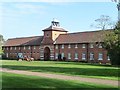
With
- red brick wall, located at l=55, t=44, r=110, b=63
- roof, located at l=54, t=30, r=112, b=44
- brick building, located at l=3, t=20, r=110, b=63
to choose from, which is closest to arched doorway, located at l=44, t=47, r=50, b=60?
brick building, located at l=3, t=20, r=110, b=63

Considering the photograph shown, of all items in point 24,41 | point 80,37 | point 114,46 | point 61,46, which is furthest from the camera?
point 24,41

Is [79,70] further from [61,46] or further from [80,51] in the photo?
[61,46]

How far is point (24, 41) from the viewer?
346 ft

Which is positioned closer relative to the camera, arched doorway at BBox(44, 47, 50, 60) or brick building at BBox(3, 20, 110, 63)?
brick building at BBox(3, 20, 110, 63)

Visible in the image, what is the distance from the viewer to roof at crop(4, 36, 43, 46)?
324 feet

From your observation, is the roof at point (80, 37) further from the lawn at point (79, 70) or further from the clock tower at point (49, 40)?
the lawn at point (79, 70)

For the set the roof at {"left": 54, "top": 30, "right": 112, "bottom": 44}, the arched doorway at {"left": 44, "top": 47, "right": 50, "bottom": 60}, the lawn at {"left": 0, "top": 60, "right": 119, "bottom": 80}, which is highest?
the roof at {"left": 54, "top": 30, "right": 112, "bottom": 44}

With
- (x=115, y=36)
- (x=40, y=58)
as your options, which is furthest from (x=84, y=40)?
(x=115, y=36)

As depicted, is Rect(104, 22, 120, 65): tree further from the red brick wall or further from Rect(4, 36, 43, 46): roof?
Rect(4, 36, 43, 46): roof

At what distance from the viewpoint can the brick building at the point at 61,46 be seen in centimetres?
7662

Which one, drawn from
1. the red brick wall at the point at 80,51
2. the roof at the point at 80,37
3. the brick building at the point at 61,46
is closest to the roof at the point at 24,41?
the brick building at the point at 61,46

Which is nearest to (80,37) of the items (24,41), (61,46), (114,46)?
(61,46)

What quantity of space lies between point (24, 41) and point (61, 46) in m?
21.3

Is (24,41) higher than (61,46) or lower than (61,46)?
higher
